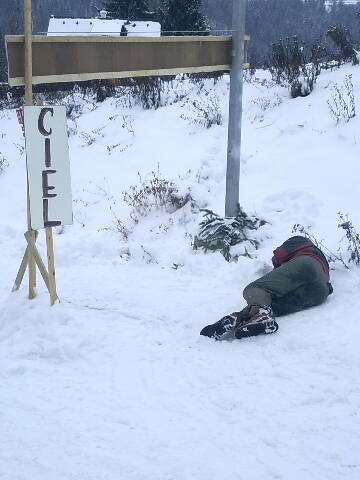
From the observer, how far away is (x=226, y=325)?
3.67 meters

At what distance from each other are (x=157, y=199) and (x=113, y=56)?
108 inches

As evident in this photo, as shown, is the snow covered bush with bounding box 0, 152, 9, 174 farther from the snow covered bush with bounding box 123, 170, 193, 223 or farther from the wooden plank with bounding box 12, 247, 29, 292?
the wooden plank with bounding box 12, 247, 29, 292

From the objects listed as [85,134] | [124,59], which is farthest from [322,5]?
[124,59]

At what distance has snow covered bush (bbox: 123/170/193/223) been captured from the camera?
649 cm

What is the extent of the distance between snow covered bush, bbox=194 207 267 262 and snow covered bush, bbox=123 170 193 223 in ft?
3.38

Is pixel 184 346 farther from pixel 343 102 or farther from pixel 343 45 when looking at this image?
pixel 343 45

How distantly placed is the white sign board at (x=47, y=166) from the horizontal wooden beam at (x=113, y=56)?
269 millimetres

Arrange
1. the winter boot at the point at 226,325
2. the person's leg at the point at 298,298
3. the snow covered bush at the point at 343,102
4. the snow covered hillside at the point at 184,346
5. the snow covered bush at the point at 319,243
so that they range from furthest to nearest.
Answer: the snow covered bush at the point at 343,102, the snow covered bush at the point at 319,243, the person's leg at the point at 298,298, the winter boot at the point at 226,325, the snow covered hillside at the point at 184,346

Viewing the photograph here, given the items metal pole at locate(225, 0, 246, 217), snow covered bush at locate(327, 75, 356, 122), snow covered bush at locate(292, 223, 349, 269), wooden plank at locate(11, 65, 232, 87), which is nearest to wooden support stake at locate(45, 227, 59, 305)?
wooden plank at locate(11, 65, 232, 87)

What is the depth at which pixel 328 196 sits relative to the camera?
5.71 meters

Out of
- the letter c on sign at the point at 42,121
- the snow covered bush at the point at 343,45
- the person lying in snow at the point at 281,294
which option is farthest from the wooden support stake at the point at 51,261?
the snow covered bush at the point at 343,45

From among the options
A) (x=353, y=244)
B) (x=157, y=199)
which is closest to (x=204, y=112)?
(x=157, y=199)

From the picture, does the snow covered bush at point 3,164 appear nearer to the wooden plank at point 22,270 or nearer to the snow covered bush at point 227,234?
the snow covered bush at point 227,234

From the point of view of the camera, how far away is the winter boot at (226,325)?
12.1 feet
